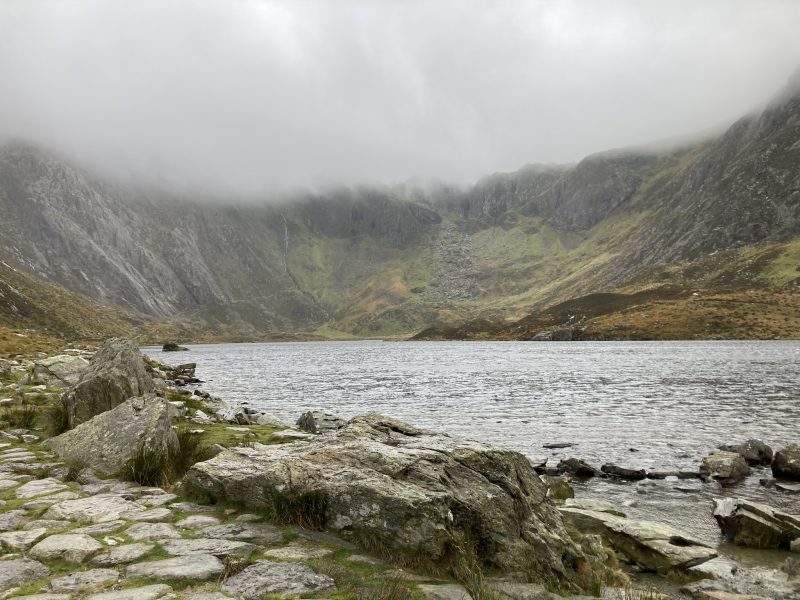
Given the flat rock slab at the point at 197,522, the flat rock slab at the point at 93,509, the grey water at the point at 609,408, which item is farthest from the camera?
the grey water at the point at 609,408

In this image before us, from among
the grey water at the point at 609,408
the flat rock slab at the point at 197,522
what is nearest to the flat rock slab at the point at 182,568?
the flat rock slab at the point at 197,522

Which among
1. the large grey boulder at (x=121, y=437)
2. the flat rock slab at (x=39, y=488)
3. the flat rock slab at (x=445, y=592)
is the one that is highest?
the large grey boulder at (x=121, y=437)

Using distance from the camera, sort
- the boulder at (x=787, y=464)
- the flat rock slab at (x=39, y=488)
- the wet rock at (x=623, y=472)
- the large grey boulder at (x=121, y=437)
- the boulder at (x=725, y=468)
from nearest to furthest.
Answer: the flat rock slab at (x=39, y=488), the large grey boulder at (x=121, y=437), the boulder at (x=725, y=468), the boulder at (x=787, y=464), the wet rock at (x=623, y=472)

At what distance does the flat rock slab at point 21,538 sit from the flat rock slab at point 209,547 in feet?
6.01

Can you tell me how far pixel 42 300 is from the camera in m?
168

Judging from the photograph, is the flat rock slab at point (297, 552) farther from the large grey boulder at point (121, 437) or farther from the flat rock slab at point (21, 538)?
the large grey boulder at point (121, 437)

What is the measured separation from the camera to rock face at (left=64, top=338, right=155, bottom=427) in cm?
1684

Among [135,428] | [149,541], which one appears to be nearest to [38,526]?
[149,541]

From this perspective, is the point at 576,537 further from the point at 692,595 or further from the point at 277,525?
the point at 277,525

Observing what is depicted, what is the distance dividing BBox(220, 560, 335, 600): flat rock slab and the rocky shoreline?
2cm

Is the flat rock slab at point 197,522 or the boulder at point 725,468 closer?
the flat rock slab at point 197,522

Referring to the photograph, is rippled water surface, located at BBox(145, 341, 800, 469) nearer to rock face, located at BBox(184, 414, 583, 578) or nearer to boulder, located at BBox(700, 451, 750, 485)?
boulder, located at BBox(700, 451, 750, 485)

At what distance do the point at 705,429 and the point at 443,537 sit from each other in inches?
1244

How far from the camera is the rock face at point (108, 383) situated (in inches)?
663
